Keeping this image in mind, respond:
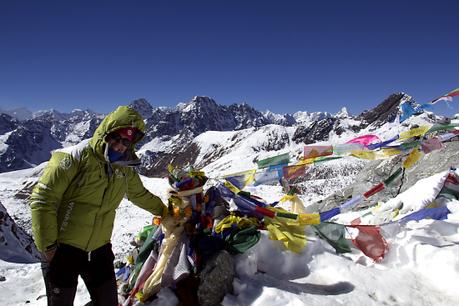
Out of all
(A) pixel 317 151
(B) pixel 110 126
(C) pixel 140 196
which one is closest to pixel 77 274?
(C) pixel 140 196

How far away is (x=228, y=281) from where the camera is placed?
4.82 meters

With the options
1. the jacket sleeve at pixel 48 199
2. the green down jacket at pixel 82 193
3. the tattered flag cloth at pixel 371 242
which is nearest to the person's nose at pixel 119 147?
the green down jacket at pixel 82 193

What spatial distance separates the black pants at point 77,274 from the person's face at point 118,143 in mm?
1167

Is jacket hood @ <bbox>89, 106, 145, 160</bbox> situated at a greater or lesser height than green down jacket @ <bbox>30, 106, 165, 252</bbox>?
greater

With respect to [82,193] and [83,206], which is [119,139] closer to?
[82,193]

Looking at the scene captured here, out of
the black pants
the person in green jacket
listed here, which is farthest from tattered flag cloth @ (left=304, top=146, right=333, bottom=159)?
the black pants

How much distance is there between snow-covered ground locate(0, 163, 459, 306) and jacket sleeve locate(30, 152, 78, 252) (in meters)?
1.79

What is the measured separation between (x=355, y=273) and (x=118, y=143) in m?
3.84

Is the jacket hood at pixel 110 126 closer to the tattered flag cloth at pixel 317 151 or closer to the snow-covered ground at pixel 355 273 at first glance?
the snow-covered ground at pixel 355 273

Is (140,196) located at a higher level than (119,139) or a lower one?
lower

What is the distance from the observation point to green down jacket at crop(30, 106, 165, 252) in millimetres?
3572

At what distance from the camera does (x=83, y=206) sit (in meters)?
3.94

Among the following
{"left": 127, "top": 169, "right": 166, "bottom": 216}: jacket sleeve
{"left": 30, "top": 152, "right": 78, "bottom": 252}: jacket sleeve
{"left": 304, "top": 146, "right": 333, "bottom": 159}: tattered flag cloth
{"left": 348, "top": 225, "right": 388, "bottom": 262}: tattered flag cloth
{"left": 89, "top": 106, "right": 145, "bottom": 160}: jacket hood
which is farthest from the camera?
{"left": 304, "top": 146, "right": 333, "bottom": 159}: tattered flag cloth

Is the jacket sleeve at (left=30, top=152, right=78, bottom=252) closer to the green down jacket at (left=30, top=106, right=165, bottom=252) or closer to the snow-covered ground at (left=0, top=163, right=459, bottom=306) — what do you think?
A: the green down jacket at (left=30, top=106, right=165, bottom=252)
